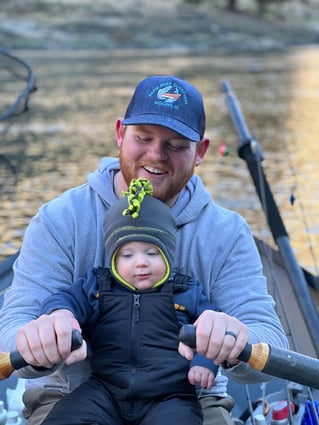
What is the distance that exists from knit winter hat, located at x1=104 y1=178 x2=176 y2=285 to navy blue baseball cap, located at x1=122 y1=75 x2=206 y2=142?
0.68 ft

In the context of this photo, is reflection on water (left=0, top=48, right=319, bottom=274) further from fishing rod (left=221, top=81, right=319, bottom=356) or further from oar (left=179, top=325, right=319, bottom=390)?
oar (left=179, top=325, right=319, bottom=390)

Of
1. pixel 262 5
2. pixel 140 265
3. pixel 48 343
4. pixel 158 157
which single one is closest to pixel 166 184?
pixel 158 157

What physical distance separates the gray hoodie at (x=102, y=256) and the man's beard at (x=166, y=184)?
0.23 ft

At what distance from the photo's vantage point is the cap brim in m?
2.46

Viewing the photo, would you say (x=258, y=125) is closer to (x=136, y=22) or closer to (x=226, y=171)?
(x=226, y=171)

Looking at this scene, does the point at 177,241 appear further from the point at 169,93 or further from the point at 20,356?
the point at 20,356

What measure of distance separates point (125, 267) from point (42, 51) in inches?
1149

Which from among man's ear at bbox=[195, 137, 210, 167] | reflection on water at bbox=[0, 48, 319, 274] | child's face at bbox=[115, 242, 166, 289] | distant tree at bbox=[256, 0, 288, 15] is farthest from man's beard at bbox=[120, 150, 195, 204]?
distant tree at bbox=[256, 0, 288, 15]

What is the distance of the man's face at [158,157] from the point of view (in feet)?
8.27

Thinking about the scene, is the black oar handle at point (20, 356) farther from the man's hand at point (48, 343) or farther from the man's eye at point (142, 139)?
the man's eye at point (142, 139)

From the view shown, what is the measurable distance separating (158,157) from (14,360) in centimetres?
81

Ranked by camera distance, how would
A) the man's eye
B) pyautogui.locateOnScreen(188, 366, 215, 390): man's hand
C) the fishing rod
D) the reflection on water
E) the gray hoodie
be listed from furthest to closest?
the reflection on water
the fishing rod
the man's eye
the gray hoodie
pyautogui.locateOnScreen(188, 366, 215, 390): man's hand

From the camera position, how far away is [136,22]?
4034cm

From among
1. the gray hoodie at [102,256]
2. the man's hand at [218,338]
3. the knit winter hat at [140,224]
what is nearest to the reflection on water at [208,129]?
the gray hoodie at [102,256]
